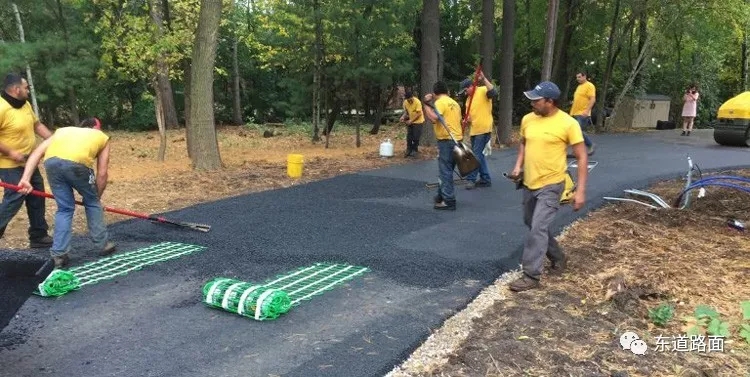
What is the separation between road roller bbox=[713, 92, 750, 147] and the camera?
44.7ft

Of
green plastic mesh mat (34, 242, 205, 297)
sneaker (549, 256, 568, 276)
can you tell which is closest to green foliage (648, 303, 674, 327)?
sneaker (549, 256, 568, 276)

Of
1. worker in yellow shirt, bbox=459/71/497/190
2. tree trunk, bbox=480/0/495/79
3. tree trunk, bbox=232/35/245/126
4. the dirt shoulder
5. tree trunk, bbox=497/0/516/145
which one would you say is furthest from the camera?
tree trunk, bbox=232/35/245/126

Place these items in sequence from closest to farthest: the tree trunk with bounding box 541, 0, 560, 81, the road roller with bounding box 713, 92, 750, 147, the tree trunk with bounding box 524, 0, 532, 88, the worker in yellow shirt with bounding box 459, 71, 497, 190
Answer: the worker in yellow shirt with bounding box 459, 71, 497, 190 < the road roller with bounding box 713, 92, 750, 147 < the tree trunk with bounding box 541, 0, 560, 81 < the tree trunk with bounding box 524, 0, 532, 88

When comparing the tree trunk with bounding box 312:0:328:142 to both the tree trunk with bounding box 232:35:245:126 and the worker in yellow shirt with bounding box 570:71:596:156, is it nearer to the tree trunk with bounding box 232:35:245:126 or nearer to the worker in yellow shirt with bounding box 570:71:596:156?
the worker in yellow shirt with bounding box 570:71:596:156

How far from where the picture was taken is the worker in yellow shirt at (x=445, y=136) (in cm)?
709

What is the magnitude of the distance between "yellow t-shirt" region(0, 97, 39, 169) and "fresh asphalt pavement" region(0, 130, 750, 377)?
1.00 m

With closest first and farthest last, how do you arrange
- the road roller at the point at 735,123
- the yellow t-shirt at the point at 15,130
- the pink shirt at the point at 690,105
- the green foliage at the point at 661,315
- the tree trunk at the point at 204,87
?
1. the green foliage at the point at 661,315
2. the yellow t-shirt at the point at 15,130
3. the tree trunk at the point at 204,87
4. the road roller at the point at 735,123
5. the pink shirt at the point at 690,105

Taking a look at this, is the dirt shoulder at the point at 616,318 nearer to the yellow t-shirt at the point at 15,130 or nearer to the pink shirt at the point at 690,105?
the yellow t-shirt at the point at 15,130

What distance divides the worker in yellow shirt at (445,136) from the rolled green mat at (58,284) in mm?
4219

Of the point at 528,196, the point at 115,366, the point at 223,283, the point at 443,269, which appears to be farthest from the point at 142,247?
the point at 528,196

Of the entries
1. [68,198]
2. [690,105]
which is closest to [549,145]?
[68,198]

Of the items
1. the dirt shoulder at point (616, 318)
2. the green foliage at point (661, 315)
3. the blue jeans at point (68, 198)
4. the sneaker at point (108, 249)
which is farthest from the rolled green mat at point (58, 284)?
the green foliage at point (661, 315)

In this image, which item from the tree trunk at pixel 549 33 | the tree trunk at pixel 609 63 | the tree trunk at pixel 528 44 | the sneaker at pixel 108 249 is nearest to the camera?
the sneaker at pixel 108 249

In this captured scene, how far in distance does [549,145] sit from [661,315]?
142 cm
